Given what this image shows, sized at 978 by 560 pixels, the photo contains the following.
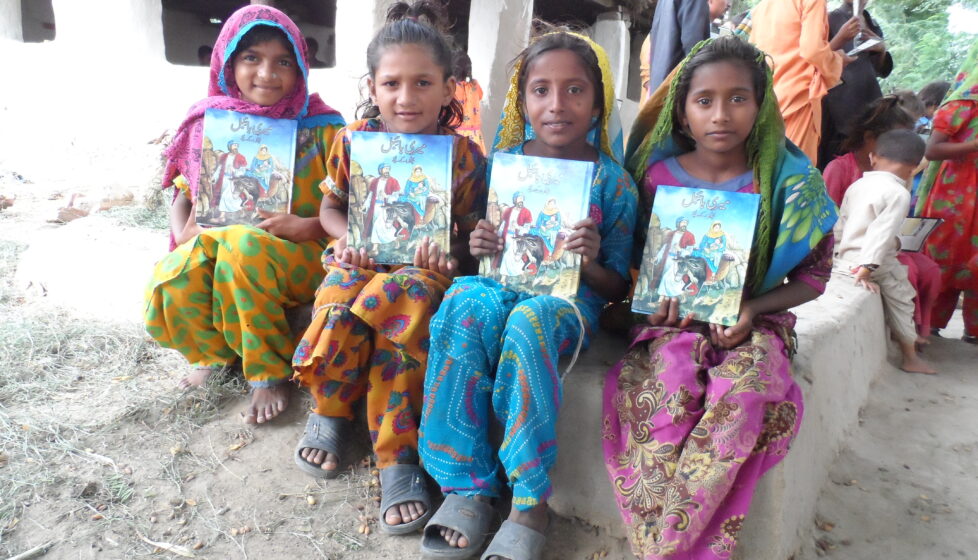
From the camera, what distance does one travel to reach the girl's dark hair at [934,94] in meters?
6.33

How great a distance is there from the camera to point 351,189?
1.92 m

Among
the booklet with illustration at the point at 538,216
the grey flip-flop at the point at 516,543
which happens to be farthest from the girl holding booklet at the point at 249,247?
the grey flip-flop at the point at 516,543

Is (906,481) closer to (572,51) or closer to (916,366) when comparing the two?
(916,366)

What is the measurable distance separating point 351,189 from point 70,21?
5539mm

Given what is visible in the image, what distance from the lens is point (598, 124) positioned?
80.7 inches

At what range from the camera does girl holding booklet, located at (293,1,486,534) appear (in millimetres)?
1840

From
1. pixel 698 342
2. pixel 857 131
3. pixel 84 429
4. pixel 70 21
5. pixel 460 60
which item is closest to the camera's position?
pixel 698 342

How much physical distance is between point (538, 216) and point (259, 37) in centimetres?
138

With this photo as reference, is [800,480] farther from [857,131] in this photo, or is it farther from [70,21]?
[70,21]

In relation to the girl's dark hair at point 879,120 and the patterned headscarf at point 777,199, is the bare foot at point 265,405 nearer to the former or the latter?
the patterned headscarf at point 777,199

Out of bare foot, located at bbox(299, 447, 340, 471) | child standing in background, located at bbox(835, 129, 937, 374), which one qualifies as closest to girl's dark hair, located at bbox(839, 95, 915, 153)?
child standing in background, located at bbox(835, 129, 937, 374)

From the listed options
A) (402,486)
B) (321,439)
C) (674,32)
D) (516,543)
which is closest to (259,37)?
(321,439)

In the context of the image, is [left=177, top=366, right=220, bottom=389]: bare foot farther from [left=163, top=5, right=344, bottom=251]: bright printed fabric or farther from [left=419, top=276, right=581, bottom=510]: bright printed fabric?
[left=419, top=276, right=581, bottom=510]: bright printed fabric

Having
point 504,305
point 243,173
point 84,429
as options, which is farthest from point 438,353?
point 84,429
